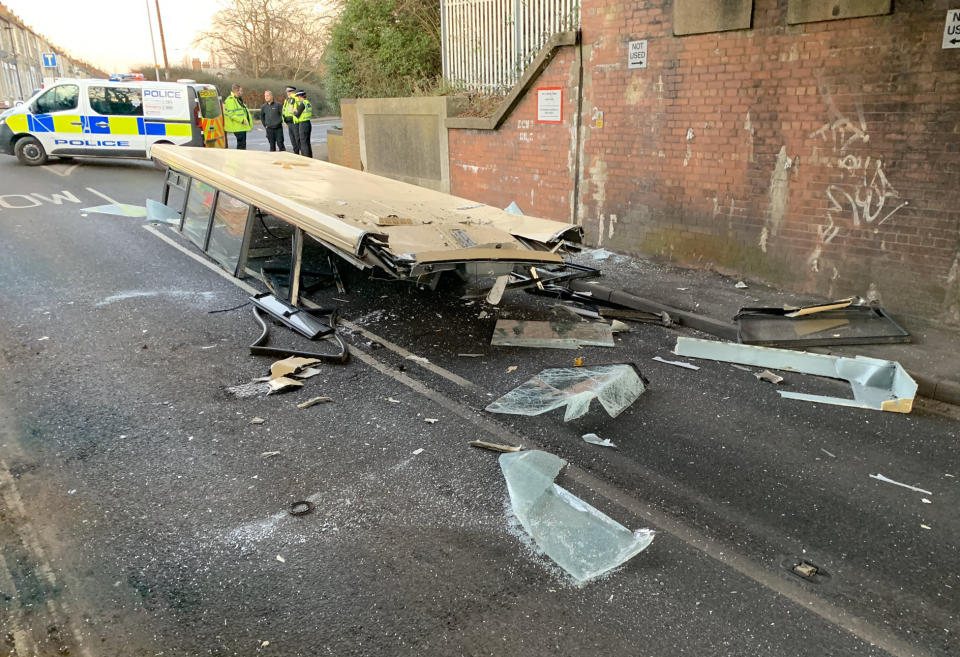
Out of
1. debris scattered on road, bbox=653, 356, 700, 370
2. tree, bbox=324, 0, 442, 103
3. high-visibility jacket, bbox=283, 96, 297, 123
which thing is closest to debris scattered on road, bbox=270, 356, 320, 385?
debris scattered on road, bbox=653, 356, 700, 370

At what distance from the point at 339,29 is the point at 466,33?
19.9 ft

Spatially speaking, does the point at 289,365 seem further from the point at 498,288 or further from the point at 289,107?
the point at 289,107

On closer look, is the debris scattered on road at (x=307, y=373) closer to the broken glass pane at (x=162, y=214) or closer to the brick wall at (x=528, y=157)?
the brick wall at (x=528, y=157)

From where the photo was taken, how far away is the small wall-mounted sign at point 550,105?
983 cm

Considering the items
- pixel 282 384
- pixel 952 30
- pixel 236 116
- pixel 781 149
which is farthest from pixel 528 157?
pixel 236 116

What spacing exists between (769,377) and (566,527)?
2.89m

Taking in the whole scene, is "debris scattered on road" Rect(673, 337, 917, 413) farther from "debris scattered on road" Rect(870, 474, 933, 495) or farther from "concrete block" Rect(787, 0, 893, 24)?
"concrete block" Rect(787, 0, 893, 24)

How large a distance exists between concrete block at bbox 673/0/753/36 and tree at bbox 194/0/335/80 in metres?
42.2

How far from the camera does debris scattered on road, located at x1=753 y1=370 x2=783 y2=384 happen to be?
5.48 meters

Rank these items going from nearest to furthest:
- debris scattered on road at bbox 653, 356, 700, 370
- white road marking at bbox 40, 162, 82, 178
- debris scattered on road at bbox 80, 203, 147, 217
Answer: debris scattered on road at bbox 653, 356, 700, 370, debris scattered on road at bbox 80, 203, 147, 217, white road marking at bbox 40, 162, 82, 178

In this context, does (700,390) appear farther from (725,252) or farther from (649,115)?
(649,115)

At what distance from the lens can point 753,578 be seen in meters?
3.15

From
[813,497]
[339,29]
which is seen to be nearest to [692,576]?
[813,497]

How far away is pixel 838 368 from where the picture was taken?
5566 millimetres
